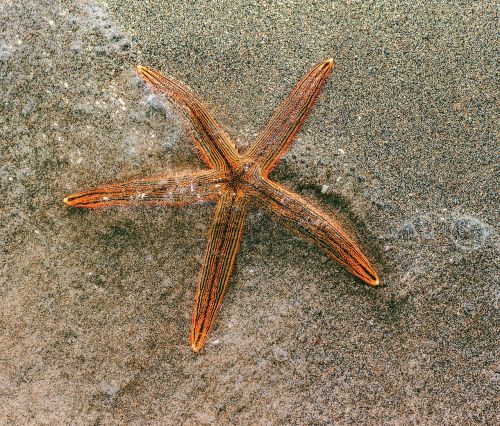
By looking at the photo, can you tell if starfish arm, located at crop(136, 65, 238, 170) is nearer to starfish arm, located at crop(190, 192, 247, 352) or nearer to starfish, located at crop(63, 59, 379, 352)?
starfish, located at crop(63, 59, 379, 352)

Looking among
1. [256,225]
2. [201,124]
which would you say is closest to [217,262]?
[256,225]

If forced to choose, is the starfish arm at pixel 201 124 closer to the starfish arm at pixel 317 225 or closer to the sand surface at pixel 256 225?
the sand surface at pixel 256 225

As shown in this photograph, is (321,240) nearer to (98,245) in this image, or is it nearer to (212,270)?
(212,270)

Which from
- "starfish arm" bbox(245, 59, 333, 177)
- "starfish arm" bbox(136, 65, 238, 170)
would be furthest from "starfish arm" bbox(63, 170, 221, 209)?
"starfish arm" bbox(245, 59, 333, 177)

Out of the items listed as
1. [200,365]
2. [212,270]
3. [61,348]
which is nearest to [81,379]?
[61,348]

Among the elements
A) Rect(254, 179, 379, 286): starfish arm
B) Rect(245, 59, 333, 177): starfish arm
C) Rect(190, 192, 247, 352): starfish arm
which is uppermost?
Rect(245, 59, 333, 177): starfish arm

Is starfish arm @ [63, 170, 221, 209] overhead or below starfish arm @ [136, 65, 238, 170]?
below
